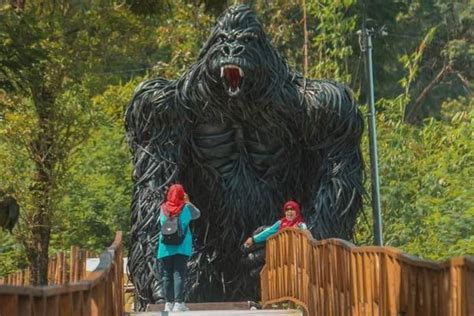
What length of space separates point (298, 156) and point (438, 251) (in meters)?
6.85

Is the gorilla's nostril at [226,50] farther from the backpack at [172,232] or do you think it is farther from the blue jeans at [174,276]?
the blue jeans at [174,276]

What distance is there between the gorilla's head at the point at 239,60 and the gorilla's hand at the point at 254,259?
2.02 m

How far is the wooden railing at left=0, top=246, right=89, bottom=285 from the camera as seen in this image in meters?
22.3

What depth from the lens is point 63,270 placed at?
23.7 meters

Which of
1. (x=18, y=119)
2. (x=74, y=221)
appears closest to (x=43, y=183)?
(x=18, y=119)

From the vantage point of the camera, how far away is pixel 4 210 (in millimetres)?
11070

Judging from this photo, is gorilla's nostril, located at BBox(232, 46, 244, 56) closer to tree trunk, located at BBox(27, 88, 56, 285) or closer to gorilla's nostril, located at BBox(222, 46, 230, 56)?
gorilla's nostril, located at BBox(222, 46, 230, 56)

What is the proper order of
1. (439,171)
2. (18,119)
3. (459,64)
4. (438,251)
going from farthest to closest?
1. (459,64)
2. (439,171)
3. (18,119)
4. (438,251)

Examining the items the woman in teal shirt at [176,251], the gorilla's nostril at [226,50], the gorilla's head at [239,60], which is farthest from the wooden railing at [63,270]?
the woman in teal shirt at [176,251]

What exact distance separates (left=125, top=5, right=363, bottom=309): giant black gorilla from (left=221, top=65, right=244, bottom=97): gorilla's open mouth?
14 millimetres

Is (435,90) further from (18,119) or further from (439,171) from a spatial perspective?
(18,119)

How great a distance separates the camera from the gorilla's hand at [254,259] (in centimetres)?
1920

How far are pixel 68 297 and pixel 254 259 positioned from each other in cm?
1138

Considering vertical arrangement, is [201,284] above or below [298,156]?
below
